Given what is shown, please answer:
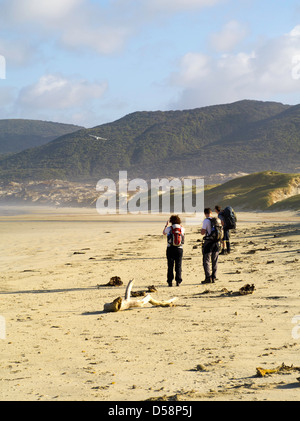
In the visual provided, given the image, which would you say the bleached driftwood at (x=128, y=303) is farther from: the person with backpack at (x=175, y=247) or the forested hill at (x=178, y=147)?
the forested hill at (x=178, y=147)

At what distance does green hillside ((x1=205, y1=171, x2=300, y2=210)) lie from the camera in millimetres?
52031

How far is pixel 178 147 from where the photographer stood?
148m

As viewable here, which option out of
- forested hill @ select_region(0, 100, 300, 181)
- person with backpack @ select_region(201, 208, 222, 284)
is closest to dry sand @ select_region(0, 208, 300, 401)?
person with backpack @ select_region(201, 208, 222, 284)

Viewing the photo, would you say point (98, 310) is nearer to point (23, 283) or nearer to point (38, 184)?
point (23, 283)

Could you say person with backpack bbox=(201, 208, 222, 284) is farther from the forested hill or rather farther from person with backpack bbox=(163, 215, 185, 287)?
the forested hill

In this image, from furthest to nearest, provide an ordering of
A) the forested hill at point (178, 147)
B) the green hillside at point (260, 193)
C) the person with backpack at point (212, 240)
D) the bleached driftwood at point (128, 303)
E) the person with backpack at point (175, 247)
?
1. the forested hill at point (178, 147)
2. the green hillside at point (260, 193)
3. the person with backpack at point (212, 240)
4. the person with backpack at point (175, 247)
5. the bleached driftwood at point (128, 303)

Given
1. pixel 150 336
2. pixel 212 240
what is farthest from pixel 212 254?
pixel 150 336

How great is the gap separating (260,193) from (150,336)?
51.9 metres

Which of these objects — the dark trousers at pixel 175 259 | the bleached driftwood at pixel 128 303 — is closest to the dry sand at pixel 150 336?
the bleached driftwood at pixel 128 303

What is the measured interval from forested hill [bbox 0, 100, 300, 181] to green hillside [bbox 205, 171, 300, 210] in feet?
158

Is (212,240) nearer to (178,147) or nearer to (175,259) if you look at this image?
(175,259)

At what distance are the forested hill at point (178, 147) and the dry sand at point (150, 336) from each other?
106 meters

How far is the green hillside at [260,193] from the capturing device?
5203 cm

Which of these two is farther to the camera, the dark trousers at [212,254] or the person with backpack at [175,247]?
the dark trousers at [212,254]
